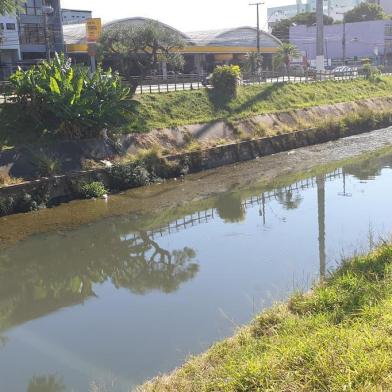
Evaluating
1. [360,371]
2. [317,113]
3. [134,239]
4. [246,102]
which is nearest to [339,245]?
[134,239]

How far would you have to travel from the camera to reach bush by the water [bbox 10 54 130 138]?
795 inches

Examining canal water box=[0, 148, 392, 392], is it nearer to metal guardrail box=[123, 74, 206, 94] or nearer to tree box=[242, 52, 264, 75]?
metal guardrail box=[123, 74, 206, 94]

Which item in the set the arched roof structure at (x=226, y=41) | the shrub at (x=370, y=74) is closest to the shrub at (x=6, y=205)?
the shrub at (x=370, y=74)

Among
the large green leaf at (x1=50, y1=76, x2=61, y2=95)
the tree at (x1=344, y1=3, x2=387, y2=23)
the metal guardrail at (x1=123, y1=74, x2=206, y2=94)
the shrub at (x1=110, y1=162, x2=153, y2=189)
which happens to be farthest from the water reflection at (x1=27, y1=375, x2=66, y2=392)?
the tree at (x1=344, y1=3, x2=387, y2=23)

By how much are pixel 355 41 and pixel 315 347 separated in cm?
7598

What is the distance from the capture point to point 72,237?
15.2 metres

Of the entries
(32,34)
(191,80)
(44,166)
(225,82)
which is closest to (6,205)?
(44,166)

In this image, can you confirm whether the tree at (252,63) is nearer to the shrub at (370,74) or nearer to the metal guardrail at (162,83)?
the shrub at (370,74)

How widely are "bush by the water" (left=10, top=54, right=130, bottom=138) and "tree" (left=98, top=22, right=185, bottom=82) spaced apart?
7303 millimetres

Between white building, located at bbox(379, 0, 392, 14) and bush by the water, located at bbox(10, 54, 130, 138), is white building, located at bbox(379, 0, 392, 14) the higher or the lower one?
the higher one

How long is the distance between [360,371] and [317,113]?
28738mm

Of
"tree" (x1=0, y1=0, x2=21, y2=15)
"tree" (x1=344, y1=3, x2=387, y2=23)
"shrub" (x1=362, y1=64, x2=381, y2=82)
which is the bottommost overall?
"shrub" (x1=362, y1=64, x2=381, y2=82)

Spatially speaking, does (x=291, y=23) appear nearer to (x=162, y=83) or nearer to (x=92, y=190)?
(x=162, y=83)

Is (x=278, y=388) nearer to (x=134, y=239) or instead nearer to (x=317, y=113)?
(x=134, y=239)
